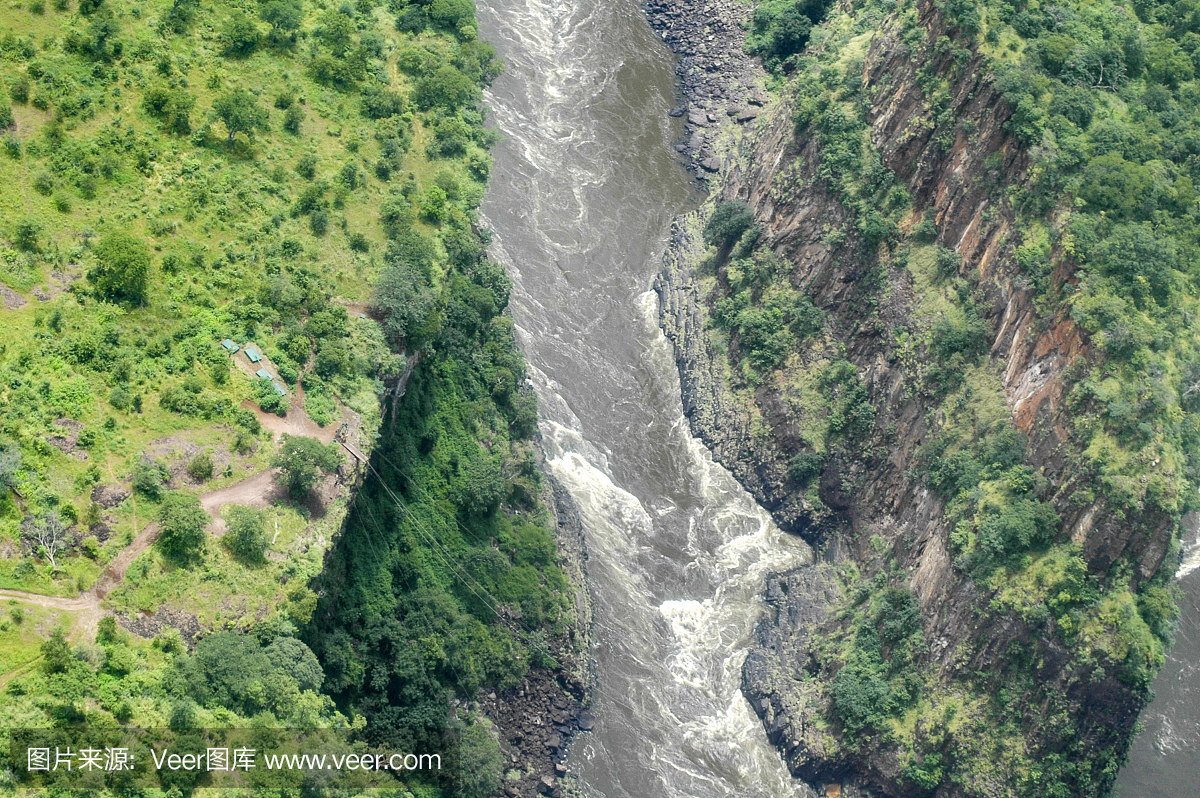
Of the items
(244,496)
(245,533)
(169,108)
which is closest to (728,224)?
(169,108)

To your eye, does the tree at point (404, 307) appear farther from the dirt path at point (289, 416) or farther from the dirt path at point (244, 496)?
the dirt path at point (244, 496)

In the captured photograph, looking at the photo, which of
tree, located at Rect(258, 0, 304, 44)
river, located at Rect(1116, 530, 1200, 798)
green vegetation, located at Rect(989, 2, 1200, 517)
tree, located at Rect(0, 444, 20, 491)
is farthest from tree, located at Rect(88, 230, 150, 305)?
river, located at Rect(1116, 530, 1200, 798)

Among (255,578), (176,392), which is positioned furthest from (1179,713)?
(176,392)

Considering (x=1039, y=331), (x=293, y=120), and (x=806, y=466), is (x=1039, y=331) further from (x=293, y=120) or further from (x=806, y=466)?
(x=293, y=120)

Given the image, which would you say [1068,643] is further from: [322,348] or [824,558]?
[322,348]

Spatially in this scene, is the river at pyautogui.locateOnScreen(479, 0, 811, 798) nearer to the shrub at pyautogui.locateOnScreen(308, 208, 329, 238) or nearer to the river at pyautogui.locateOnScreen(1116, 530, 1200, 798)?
the shrub at pyautogui.locateOnScreen(308, 208, 329, 238)

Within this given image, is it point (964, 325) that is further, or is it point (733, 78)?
point (733, 78)
